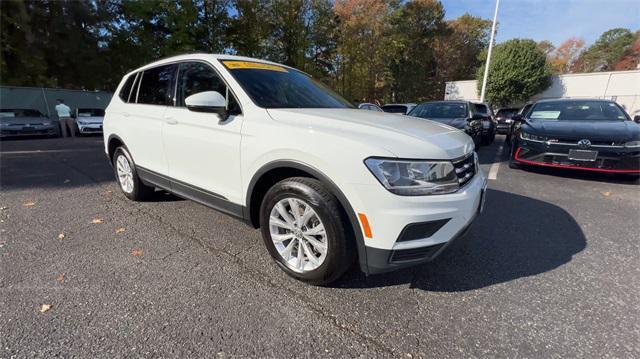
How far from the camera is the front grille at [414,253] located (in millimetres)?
1883

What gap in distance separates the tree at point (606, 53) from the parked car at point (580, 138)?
57.5 m

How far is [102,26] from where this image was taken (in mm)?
19641

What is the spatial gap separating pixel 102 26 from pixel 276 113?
24.1 m

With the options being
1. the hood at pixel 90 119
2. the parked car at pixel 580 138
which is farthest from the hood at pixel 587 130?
the hood at pixel 90 119

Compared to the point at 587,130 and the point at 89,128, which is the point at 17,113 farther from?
the point at 587,130

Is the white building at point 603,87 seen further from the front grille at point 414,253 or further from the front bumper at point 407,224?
the front grille at point 414,253

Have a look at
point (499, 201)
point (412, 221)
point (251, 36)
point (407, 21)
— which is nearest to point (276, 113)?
point (412, 221)

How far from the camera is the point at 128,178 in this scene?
13.4ft

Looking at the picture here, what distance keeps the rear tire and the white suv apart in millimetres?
841

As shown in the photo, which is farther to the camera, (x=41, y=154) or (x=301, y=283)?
Answer: (x=41, y=154)

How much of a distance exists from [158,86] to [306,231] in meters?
2.51

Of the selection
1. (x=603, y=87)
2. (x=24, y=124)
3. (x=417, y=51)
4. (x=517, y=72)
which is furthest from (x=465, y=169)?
(x=417, y=51)

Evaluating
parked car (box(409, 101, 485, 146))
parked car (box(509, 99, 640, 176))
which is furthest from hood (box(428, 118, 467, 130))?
parked car (box(509, 99, 640, 176))

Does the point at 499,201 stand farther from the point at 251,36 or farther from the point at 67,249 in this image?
the point at 251,36
